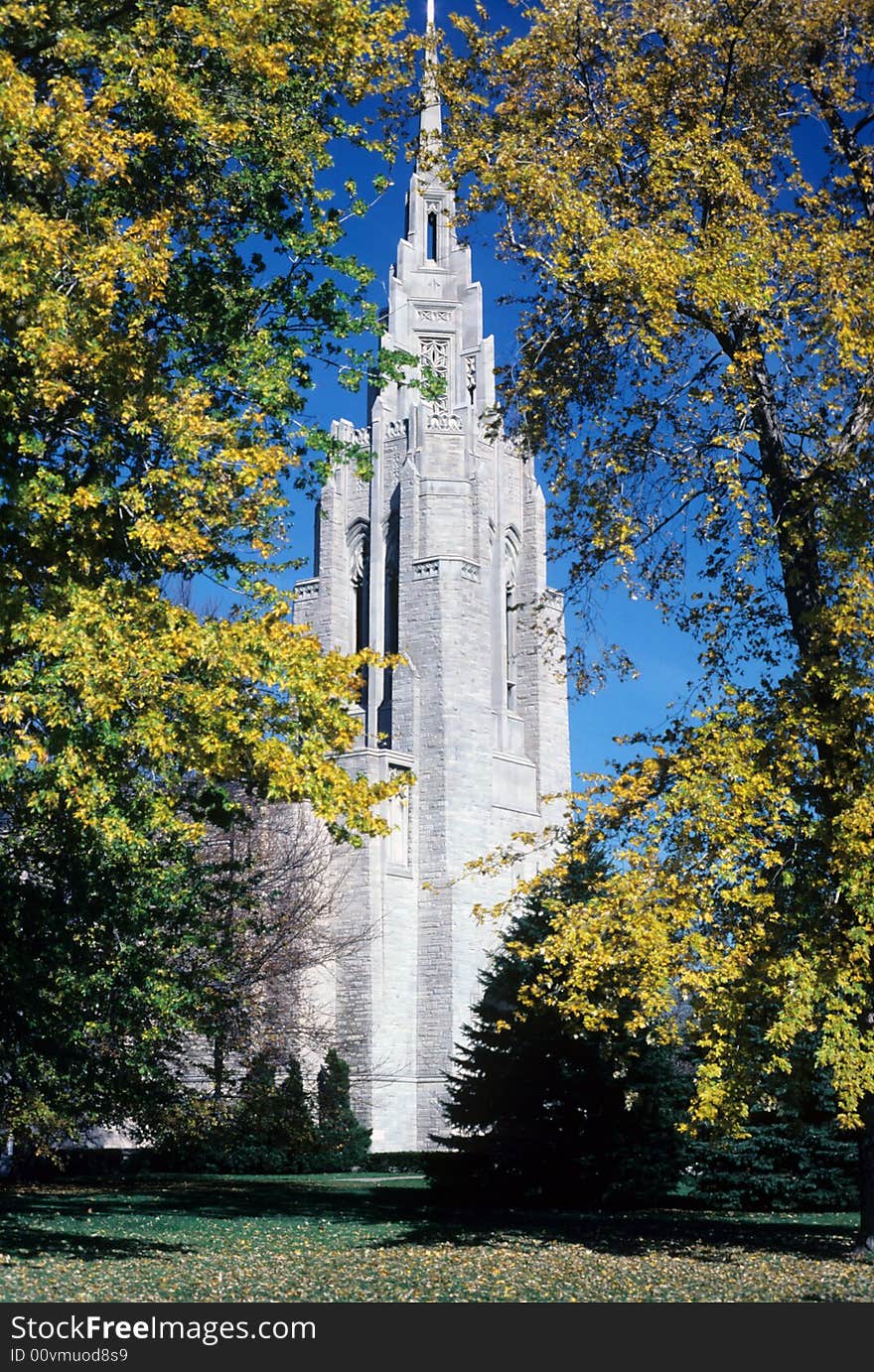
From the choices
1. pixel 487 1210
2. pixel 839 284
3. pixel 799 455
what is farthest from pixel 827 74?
pixel 487 1210

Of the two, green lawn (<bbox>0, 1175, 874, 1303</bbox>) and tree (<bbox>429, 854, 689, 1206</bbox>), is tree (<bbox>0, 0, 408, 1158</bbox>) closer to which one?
green lawn (<bbox>0, 1175, 874, 1303</bbox>)

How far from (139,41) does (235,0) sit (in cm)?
100

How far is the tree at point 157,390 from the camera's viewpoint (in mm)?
10031

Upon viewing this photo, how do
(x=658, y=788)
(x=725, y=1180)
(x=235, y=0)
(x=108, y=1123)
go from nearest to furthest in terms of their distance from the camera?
(x=235, y=0)
(x=658, y=788)
(x=108, y=1123)
(x=725, y=1180)

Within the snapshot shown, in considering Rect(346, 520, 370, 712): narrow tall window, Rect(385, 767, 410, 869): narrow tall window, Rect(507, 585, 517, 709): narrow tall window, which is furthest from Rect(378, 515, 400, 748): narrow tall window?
Rect(507, 585, 517, 709): narrow tall window

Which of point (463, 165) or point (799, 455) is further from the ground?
point (463, 165)

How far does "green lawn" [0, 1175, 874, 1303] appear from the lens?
34.6 ft

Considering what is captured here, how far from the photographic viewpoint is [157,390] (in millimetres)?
11078

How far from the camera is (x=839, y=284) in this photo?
1295cm

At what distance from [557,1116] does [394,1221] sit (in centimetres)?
400

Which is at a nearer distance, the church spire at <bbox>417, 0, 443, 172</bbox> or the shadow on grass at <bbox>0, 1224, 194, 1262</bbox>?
the shadow on grass at <bbox>0, 1224, 194, 1262</bbox>

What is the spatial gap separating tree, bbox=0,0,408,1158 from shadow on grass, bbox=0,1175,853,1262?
393cm

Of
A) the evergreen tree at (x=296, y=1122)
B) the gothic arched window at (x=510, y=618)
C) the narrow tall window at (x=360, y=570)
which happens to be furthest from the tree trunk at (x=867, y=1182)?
the narrow tall window at (x=360, y=570)

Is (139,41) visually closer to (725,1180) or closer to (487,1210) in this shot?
(487,1210)
